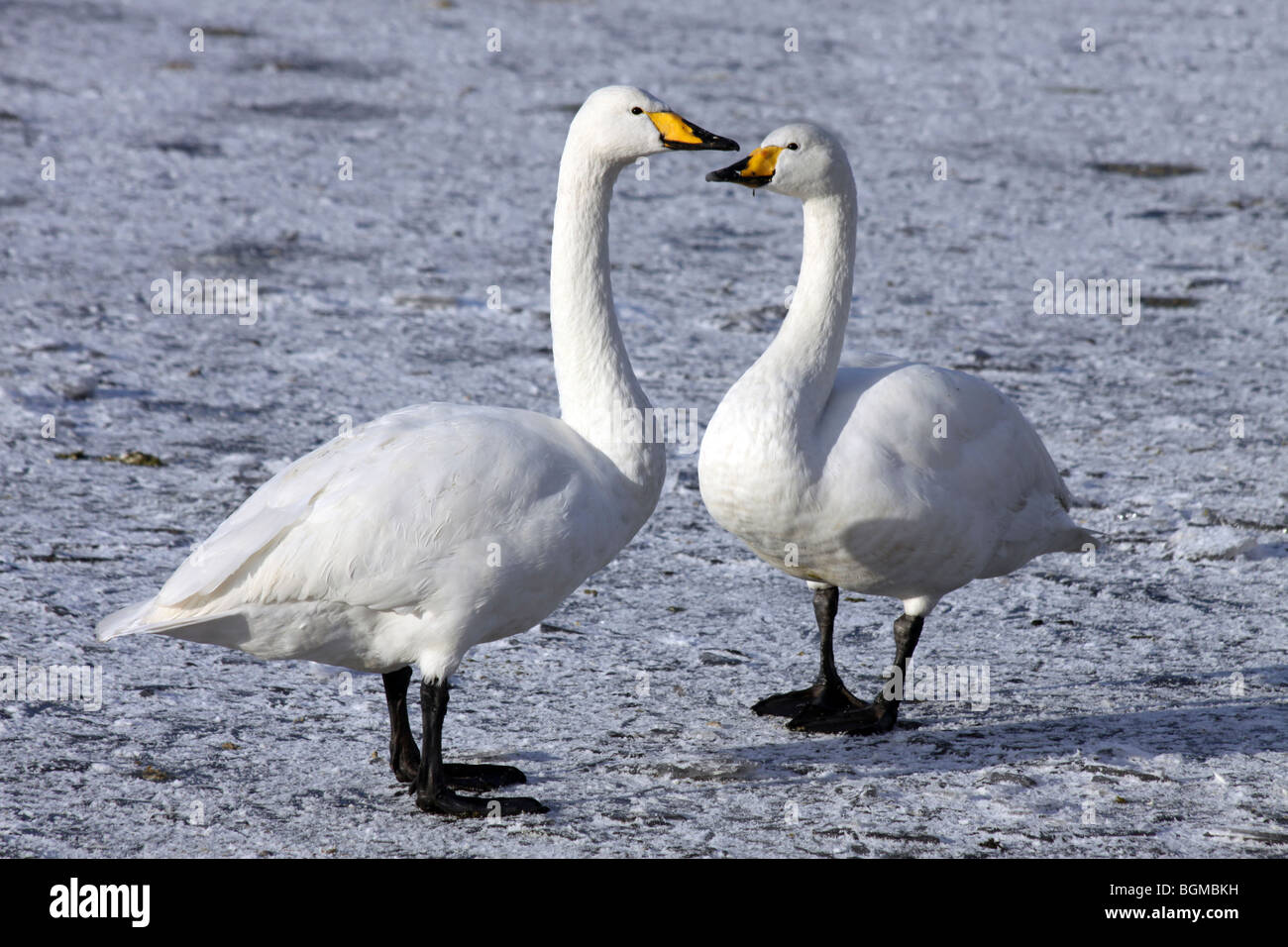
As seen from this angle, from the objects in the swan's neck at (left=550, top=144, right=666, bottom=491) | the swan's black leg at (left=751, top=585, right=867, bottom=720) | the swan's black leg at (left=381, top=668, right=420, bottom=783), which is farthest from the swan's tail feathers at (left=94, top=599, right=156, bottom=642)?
the swan's black leg at (left=751, top=585, right=867, bottom=720)

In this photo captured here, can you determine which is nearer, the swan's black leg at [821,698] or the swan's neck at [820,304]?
the swan's neck at [820,304]

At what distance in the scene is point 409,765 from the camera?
4254 millimetres

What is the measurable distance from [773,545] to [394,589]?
1294 mm

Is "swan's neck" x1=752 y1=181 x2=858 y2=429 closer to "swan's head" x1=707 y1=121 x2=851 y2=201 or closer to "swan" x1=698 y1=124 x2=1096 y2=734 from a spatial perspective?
"swan" x1=698 y1=124 x2=1096 y2=734

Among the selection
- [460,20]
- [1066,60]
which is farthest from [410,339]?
[1066,60]

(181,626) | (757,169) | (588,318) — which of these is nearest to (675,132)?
(757,169)

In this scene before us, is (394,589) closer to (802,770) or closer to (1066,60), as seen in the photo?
(802,770)

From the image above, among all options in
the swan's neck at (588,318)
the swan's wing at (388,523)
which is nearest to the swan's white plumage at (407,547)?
the swan's wing at (388,523)

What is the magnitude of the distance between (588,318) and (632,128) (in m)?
0.57

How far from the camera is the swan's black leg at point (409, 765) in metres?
4.26

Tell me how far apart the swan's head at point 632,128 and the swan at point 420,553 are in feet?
0.06

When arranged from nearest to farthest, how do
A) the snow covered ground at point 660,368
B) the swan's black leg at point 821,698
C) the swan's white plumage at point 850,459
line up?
the snow covered ground at point 660,368 < the swan's white plumage at point 850,459 < the swan's black leg at point 821,698

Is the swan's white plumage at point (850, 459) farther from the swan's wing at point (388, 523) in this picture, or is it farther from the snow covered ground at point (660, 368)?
the swan's wing at point (388, 523)

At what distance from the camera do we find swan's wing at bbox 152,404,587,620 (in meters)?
3.91
